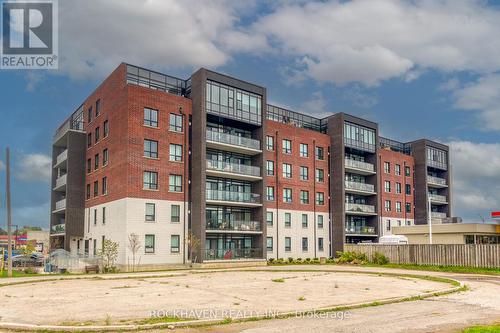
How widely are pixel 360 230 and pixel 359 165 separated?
8639 mm

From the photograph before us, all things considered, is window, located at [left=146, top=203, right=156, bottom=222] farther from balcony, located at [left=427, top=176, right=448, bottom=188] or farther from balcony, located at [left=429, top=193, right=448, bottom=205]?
balcony, located at [left=429, top=193, right=448, bottom=205]

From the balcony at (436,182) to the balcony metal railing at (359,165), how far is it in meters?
16.4

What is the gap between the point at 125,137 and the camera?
42.4 m

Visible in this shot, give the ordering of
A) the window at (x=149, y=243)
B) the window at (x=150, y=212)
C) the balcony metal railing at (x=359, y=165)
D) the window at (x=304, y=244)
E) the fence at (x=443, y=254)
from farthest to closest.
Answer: the balcony metal railing at (x=359, y=165), the window at (x=304, y=244), the window at (x=150, y=212), the window at (x=149, y=243), the fence at (x=443, y=254)

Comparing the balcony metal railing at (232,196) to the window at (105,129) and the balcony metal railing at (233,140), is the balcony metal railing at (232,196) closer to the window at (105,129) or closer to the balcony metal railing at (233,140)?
the balcony metal railing at (233,140)

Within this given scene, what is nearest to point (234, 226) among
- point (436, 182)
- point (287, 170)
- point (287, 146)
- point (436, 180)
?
point (287, 170)

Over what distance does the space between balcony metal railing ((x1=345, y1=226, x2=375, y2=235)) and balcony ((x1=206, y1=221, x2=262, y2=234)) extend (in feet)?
52.5

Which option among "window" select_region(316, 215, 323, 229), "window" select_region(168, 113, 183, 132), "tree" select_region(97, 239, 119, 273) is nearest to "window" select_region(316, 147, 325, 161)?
"window" select_region(316, 215, 323, 229)

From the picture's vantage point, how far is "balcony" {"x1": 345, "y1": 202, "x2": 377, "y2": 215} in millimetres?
61331

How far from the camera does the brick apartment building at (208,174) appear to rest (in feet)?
142

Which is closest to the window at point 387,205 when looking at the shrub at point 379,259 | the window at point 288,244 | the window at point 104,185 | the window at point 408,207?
the window at point 408,207

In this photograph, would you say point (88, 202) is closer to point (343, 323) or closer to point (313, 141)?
point (313, 141)

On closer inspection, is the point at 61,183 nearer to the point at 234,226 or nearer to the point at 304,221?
the point at 234,226

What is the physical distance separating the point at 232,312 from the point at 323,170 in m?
47.3
